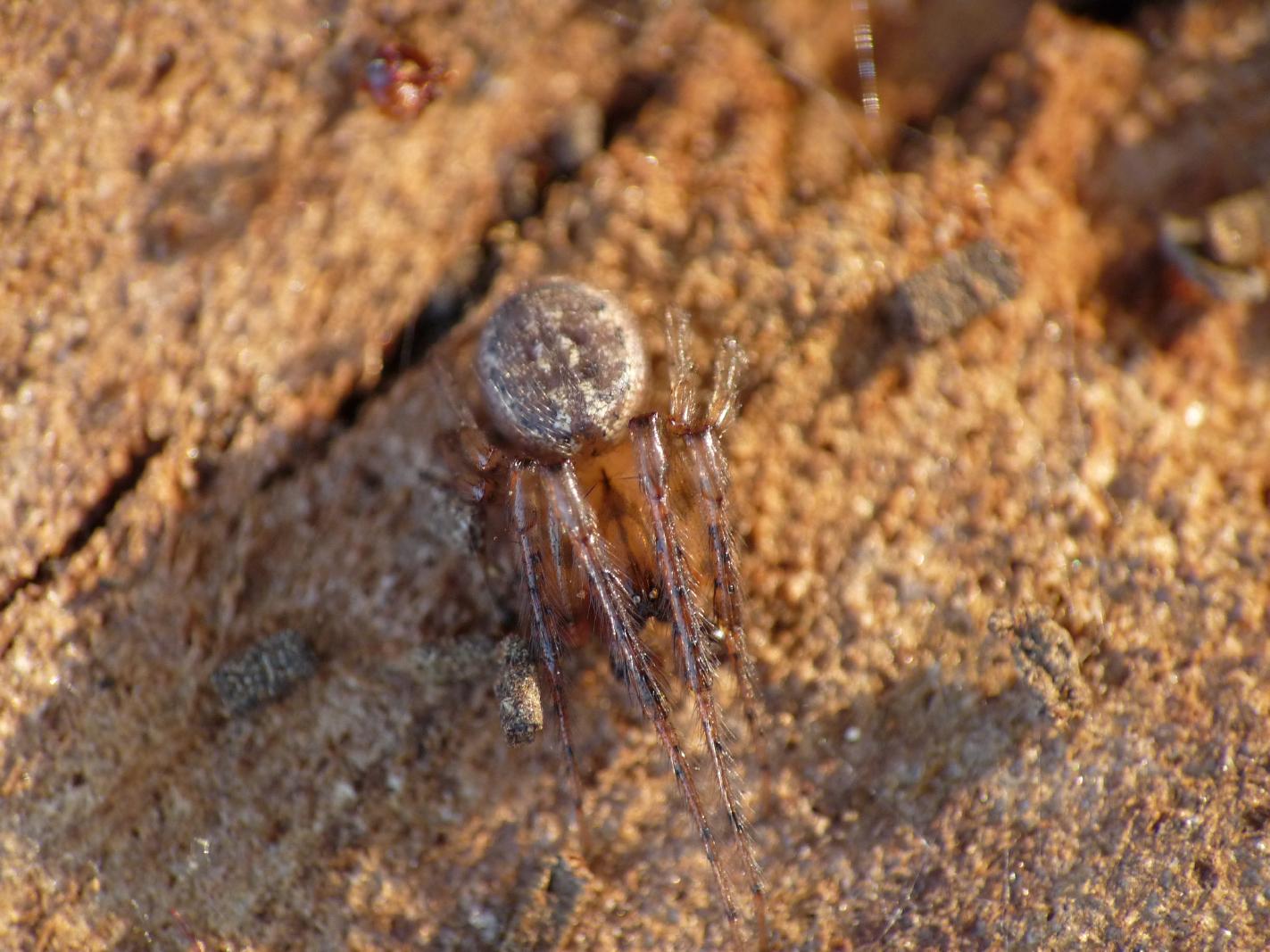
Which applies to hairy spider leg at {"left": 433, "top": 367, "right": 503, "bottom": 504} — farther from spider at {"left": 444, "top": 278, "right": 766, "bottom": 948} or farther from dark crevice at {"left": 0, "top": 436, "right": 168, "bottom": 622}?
dark crevice at {"left": 0, "top": 436, "right": 168, "bottom": 622}

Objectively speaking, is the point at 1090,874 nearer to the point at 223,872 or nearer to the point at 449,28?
the point at 223,872

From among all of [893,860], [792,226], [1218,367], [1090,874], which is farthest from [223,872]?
[1218,367]

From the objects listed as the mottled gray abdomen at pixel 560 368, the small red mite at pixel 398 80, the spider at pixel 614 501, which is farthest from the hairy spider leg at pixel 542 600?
the small red mite at pixel 398 80

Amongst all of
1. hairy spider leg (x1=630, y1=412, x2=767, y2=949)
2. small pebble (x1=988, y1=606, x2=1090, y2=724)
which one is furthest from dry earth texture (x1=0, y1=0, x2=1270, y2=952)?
hairy spider leg (x1=630, y1=412, x2=767, y2=949)

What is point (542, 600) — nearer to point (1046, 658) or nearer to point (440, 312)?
point (440, 312)

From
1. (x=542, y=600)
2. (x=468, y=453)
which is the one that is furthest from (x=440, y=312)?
(x=542, y=600)

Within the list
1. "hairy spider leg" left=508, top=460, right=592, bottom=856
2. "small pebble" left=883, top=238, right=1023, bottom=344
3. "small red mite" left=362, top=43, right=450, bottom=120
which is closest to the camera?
"hairy spider leg" left=508, top=460, right=592, bottom=856
